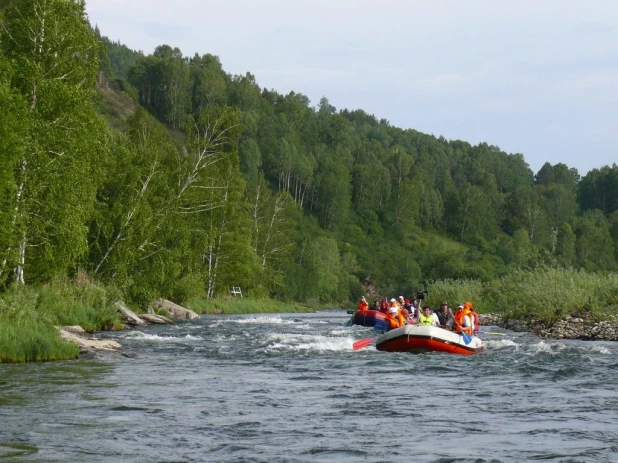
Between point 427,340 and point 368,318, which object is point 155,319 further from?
point 427,340

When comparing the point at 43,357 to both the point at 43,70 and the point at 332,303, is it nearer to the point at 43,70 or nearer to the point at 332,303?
the point at 43,70

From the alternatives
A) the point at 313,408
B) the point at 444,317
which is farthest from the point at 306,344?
the point at 313,408

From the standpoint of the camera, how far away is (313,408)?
1403 centimetres

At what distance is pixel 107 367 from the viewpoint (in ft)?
60.7

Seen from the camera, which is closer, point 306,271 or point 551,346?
point 551,346

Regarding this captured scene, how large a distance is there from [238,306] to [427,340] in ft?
123

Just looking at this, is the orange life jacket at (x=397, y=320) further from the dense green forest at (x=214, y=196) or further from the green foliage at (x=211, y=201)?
the dense green forest at (x=214, y=196)

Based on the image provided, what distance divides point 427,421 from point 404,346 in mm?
10954

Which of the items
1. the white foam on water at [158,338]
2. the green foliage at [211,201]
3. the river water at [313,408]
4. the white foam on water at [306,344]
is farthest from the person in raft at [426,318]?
the green foliage at [211,201]

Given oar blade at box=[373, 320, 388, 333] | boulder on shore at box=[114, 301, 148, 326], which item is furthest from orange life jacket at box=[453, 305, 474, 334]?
boulder on shore at box=[114, 301, 148, 326]

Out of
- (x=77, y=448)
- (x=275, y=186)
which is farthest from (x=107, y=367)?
(x=275, y=186)

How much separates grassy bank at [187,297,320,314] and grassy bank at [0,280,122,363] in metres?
19.5

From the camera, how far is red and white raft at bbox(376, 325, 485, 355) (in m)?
23.5

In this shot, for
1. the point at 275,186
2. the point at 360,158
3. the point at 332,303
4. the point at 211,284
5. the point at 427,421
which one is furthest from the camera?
the point at 360,158
